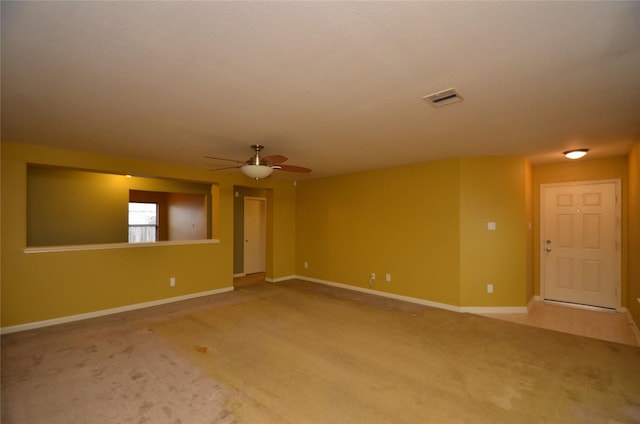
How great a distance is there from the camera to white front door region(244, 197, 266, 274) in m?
7.50

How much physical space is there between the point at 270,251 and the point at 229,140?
3.56 m

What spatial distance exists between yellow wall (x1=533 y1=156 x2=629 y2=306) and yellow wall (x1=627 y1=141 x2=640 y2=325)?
0.23 meters

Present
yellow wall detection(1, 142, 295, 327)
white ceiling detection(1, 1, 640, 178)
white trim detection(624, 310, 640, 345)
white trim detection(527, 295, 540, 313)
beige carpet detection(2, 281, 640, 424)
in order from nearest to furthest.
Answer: white ceiling detection(1, 1, 640, 178)
beige carpet detection(2, 281, 640, 424)
white trim detection(624, 310, 640, 345)
yellow wall detection(1, 142, 295, 327)
white trim detection(527, 295, 540, 313)

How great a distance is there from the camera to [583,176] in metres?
4.69

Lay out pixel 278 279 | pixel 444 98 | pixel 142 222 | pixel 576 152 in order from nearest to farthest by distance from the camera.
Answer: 1. pixel 444 98
2. pixel 576 152
3. pixel 278 279
4. pixel 142 222

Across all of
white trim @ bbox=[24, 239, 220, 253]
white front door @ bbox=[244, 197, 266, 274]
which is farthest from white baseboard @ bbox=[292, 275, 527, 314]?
white trim @ bbox=[24, 239, 220, 253]

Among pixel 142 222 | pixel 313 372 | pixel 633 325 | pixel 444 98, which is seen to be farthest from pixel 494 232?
pixel 142 222

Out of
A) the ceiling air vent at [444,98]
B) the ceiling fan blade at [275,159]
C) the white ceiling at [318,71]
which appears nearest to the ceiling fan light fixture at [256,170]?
the ceiling fan blade at [275,159]

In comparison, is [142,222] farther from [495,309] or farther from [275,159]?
[495,309]

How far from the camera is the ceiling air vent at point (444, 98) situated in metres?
2.23

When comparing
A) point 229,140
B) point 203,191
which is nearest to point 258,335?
point 229,140

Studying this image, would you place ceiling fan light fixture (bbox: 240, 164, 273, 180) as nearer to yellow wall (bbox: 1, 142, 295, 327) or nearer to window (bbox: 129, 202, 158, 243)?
yellow wall (bbox: 1, 142, 295, 327)

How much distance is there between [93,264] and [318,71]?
4374mm

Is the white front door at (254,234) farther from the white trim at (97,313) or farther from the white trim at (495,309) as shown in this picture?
the white trim at (495,309)
